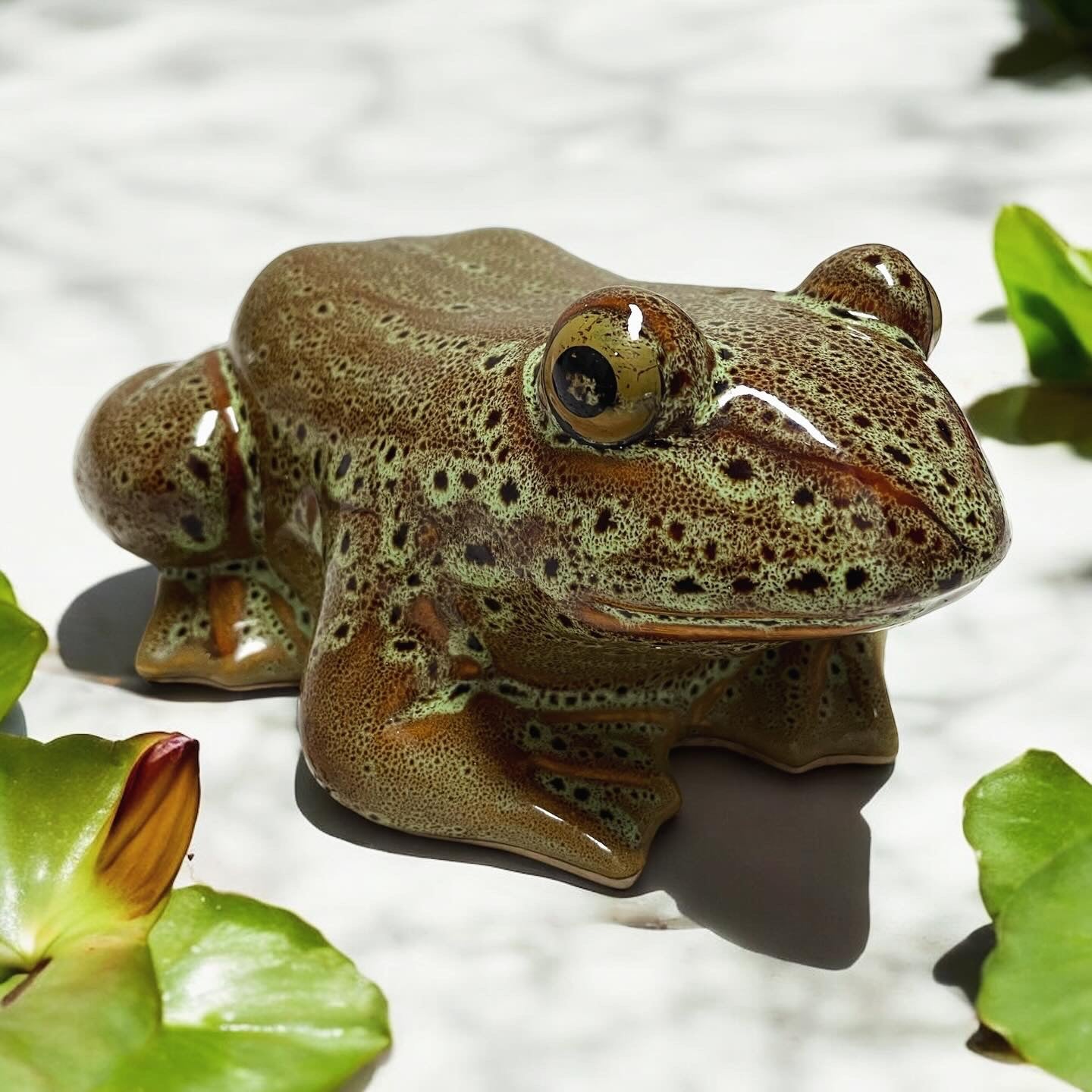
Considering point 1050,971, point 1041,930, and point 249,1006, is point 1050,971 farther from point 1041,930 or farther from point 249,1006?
point 249,1006

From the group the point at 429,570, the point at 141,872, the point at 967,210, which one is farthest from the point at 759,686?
the point at 967,210

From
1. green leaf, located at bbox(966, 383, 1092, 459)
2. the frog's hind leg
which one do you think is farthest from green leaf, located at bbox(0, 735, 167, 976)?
green leaf, located at bbox(966, 383, 1092, 459)

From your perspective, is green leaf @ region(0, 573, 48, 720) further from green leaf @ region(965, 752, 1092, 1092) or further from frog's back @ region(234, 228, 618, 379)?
green leaf @ region(965, 752, 1092, 1092)

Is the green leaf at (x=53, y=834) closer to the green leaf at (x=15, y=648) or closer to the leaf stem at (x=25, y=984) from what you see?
the leaf stem at (x=25, y=984)

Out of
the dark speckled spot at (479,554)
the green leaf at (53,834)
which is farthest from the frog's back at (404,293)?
the green leaf at (53,834)

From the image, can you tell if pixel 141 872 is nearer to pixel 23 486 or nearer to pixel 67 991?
pixel 67 991

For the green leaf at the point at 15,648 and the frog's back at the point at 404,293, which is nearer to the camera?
the green leaf at the point at 15,648

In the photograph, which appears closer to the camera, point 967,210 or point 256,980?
point 256,980

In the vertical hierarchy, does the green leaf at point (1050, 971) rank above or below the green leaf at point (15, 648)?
below
